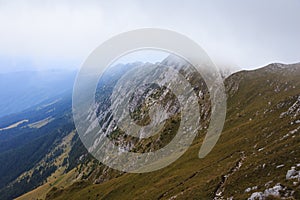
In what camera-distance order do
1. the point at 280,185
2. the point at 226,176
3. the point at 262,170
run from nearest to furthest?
the point at 280,185 < the point at 262,170 < the point at 226,176

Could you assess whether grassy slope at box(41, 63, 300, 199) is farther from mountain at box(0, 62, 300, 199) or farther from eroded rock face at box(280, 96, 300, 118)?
eroded rock face at box(280, 96, 300, 118)

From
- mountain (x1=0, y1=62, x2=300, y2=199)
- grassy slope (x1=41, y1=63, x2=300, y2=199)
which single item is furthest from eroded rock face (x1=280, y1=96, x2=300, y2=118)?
grassy slope (x1=41, y1=63, x2=300, y2=199)

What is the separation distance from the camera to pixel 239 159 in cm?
7675

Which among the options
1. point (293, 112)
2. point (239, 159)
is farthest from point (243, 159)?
point (293, 112)

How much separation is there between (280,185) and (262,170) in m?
10.1

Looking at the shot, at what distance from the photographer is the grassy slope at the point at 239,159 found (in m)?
60.2

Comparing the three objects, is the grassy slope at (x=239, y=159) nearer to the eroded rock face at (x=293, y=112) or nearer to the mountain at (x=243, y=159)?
the mountain at (x=243, y=159)

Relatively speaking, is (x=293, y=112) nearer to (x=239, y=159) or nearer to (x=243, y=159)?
(x=239, y=159)

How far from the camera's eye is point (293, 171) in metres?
51.6

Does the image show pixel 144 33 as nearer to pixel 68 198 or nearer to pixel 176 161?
pixel 176 161

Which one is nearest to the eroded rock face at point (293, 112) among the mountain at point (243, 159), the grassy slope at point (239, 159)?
the mountain at point (243, 159)

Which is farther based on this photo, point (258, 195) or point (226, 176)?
point (226, 176)

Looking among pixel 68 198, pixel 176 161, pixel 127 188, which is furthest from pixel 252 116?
pixel 68 198

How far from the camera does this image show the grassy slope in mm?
60188
